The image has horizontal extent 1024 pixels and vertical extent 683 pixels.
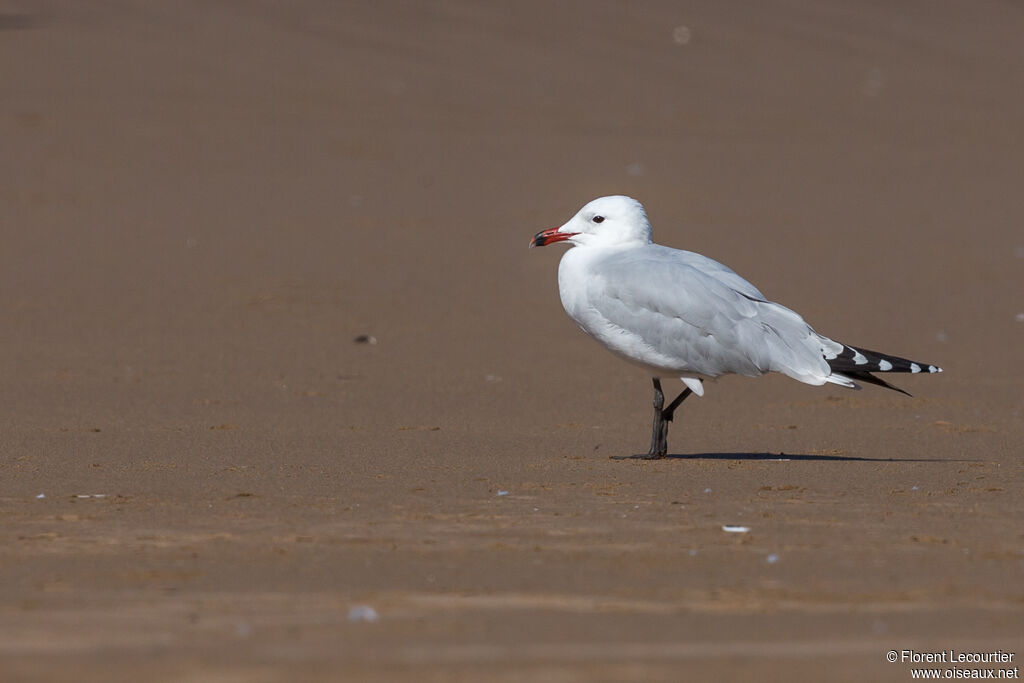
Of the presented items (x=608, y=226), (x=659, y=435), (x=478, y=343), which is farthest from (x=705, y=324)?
(x=478, y=343)

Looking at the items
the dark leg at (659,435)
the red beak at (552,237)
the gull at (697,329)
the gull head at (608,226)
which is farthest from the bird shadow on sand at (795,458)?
the red beak at (552,237)

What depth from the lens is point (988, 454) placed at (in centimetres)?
828

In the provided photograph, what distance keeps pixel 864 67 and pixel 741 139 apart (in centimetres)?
514

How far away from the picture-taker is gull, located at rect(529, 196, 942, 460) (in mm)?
7855

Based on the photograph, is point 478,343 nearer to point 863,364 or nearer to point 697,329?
point 697,329

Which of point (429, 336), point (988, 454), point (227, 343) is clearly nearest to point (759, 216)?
point (429, 336)

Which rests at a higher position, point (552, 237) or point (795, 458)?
point (552, 237)

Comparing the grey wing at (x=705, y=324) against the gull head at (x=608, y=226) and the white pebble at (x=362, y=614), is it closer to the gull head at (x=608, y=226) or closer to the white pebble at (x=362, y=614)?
the gull head at (x=608, y=226)

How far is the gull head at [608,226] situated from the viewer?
8453 mm

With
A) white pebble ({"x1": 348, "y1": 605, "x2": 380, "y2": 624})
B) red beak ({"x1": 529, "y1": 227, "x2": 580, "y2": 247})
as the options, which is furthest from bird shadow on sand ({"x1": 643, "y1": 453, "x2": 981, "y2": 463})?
white pebble ({"x1": 348, "y1": 605, "x2": 380, "y2": 624})

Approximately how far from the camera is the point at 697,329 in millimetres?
7914

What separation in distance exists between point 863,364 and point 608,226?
1.54 meters

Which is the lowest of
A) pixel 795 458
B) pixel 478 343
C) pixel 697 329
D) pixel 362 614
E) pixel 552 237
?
pixel 362 614

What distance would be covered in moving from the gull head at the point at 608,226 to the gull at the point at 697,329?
0.99ft
